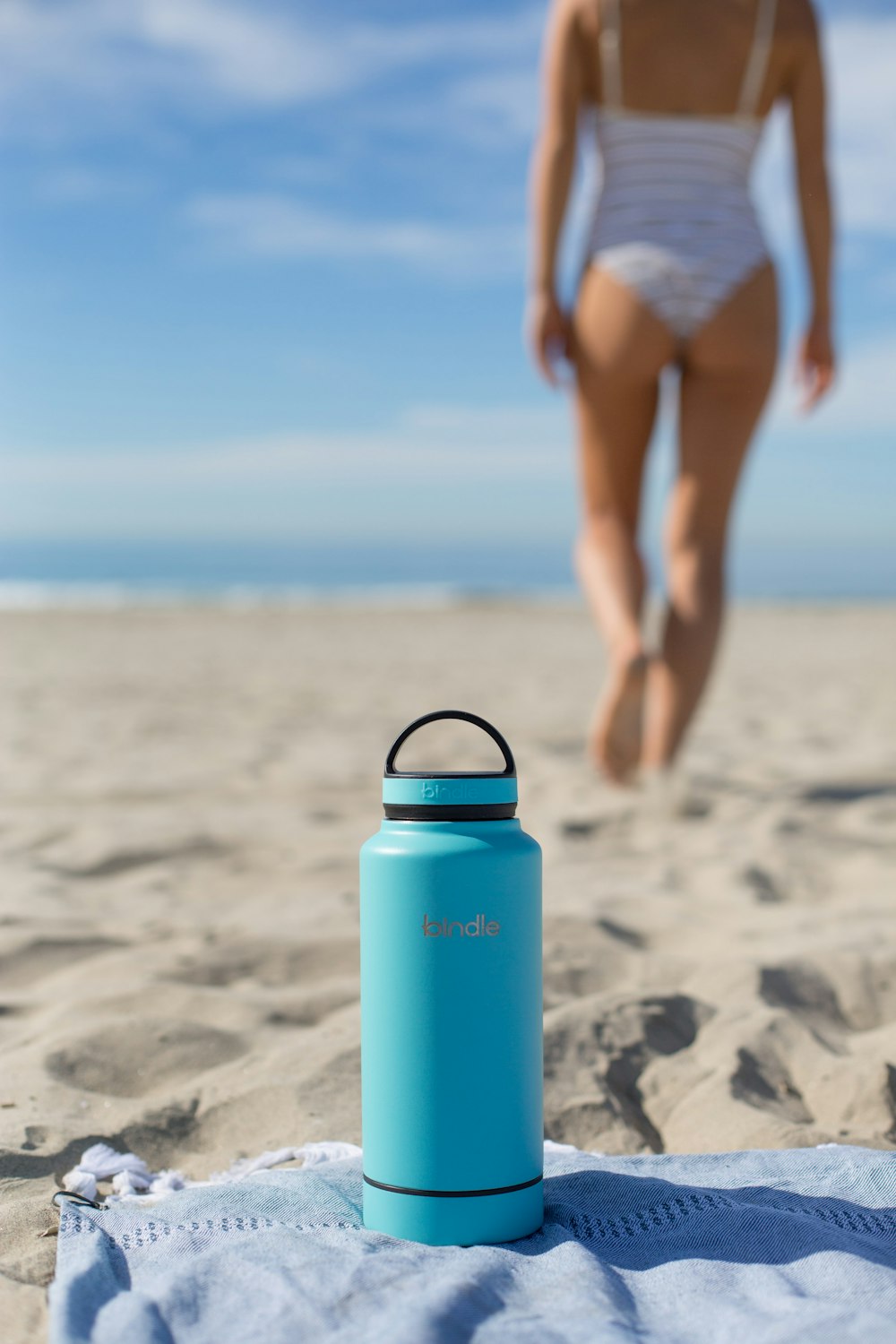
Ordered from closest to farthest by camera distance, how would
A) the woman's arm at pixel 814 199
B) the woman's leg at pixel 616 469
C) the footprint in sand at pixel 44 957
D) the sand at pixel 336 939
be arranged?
1. the sand at pixel 336 939
2. the footprint in sand at pixel 44 957
3. the woman's leg at pixel 616 469
4. the woman's arm at pixel 814 199

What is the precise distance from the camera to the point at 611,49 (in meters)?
3.80

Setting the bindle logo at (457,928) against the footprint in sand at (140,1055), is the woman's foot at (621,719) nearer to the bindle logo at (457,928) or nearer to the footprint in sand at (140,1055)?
the footprint in sand at (140,1055)

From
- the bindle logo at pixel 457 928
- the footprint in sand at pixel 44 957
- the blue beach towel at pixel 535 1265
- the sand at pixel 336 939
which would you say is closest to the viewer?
the blue beach towel at pixel 535 1265

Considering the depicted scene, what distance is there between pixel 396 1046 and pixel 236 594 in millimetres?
21697

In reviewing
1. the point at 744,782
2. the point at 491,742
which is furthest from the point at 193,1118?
the point at 491,742

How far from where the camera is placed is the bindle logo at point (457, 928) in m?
1.49

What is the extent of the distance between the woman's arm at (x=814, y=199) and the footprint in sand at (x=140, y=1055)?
2.83 metres

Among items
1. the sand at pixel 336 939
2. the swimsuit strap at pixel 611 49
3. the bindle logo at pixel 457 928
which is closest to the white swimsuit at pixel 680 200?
the swimsuit strap at pixel 611 49

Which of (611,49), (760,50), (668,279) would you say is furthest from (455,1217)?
(760,50)

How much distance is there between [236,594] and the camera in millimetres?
22859

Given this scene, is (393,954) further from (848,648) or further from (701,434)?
(848,648)

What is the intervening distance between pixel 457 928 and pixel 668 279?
2734 millimetres

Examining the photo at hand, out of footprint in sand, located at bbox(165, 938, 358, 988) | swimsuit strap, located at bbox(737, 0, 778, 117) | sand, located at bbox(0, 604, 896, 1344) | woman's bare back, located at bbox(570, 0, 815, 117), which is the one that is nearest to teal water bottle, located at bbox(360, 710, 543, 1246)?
sand, located at bbox(0, 604, 896, 1344)

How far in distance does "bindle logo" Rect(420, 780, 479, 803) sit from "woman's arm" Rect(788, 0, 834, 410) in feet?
9.76
